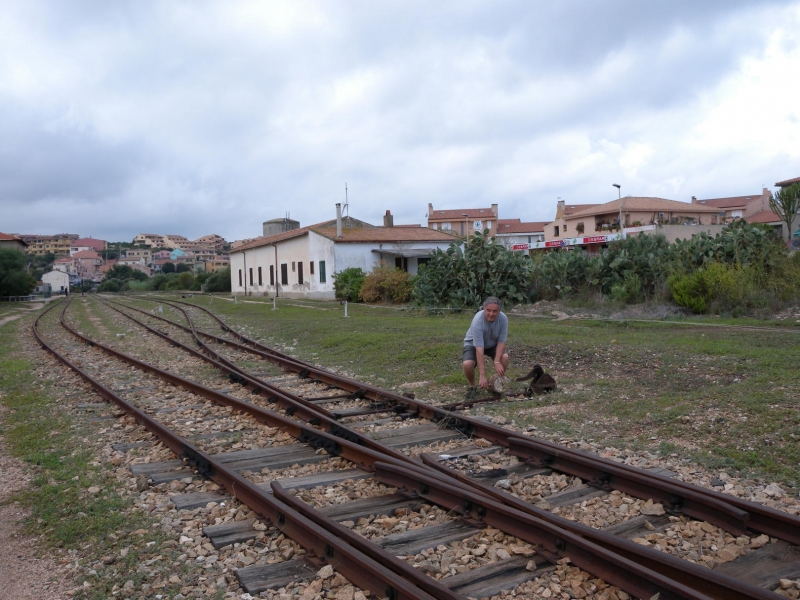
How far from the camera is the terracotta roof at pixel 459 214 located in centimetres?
9838

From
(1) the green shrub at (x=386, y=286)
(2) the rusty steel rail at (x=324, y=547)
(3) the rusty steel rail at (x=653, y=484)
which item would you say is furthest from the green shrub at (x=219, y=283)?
(3) the rusty steel rail at (x=653, y=484)

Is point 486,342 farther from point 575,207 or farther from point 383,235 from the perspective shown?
point 575,207

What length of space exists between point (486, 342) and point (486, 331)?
0.22 meters

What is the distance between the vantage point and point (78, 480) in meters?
6.01

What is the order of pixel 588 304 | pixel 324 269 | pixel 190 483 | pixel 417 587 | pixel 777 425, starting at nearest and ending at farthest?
1. pixel 417 587
2. pixel 190 483
3. pixel 777 425
4. pixel 588 304
5. pixel 324 269

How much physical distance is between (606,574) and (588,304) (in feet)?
→ 60.7

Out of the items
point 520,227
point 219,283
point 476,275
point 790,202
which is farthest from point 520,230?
point 476,275

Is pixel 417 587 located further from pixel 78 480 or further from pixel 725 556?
pixel 78 480

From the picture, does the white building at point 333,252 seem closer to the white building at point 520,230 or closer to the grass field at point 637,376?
the grass field at point 637,376

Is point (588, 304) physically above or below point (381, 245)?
below

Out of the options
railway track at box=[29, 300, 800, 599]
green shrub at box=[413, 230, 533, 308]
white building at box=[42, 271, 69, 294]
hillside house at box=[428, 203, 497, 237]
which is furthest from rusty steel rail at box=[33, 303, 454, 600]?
white building at box=[42, 271, 69, 294]

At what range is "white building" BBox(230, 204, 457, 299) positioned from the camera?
3850 cm

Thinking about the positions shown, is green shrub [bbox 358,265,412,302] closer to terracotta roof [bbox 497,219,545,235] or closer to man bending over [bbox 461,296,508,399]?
man bending over [bbox 461,296,508,399]

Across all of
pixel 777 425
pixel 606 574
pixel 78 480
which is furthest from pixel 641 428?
pixel 78 480
